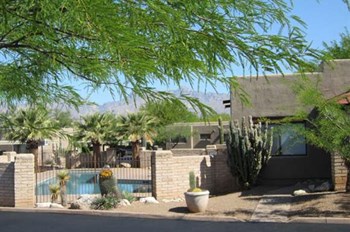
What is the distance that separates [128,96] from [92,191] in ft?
68.0

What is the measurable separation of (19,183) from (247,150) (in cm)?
812

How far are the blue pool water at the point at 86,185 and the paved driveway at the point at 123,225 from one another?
3.98 meters

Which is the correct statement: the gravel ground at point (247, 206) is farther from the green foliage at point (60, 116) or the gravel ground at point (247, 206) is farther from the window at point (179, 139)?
the window at point (179, 139)

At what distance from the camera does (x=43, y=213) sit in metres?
15.6

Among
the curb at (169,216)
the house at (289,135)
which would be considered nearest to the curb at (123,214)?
the curb at (169,216)

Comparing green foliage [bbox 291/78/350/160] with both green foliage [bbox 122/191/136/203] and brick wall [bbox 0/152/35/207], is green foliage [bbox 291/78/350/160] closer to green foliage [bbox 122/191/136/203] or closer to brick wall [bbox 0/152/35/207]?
green foliage [bbox 122/191/136/203]

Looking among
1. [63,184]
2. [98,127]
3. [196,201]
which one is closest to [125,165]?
[98,127]

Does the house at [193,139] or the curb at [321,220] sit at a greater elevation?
the house at [193,139]

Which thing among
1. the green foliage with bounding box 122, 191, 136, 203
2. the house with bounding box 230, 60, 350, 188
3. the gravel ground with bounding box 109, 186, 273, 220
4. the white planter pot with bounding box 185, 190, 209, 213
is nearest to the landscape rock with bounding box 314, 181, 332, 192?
the gravel ground with bounding box 109, 186, 273, 220

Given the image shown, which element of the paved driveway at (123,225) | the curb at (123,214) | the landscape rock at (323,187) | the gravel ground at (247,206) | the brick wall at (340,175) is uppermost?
the brick wall at (340,175)

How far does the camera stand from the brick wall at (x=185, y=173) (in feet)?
56.8

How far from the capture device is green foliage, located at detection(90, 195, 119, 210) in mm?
15680

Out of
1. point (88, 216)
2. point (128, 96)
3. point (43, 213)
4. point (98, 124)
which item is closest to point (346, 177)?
point (88, 216)

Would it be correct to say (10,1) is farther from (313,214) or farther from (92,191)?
(92,191)
